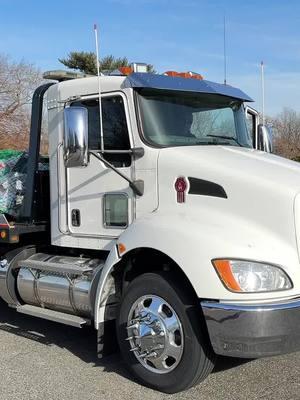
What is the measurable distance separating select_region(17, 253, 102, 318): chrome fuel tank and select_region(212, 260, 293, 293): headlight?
5.21 feet

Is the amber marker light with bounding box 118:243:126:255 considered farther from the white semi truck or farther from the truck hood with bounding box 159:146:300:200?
the truck hood with bounding box 159:146:300:200

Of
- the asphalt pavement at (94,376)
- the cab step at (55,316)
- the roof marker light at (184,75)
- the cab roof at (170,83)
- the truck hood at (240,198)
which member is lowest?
the asphalt pavement at (94,376)

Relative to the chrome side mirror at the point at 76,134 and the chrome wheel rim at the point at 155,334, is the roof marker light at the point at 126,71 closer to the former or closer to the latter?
the chrome side mirror at the point at 76,134

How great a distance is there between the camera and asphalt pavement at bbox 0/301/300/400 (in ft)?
14.6

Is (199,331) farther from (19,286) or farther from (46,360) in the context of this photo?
(19,286)

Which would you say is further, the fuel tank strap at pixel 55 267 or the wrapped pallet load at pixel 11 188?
the wrapped pallet load at pixel 11 188

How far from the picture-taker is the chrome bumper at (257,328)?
12.8ft

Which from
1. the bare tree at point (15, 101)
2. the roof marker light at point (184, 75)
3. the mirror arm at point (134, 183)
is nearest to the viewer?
the mirror arm at point (134, 183)

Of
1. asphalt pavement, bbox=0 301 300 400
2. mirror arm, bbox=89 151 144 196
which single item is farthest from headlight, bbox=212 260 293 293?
mirror arm, bbox=89 151 144 196

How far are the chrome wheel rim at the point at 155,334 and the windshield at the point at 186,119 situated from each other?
4.67ft

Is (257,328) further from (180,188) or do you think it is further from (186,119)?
(186,119)

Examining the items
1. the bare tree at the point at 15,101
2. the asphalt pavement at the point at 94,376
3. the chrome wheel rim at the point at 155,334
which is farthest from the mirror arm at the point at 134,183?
the bare tree at the point at 15,101

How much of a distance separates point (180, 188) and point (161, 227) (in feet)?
1.34

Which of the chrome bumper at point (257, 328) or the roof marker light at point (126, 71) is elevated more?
the roof marker light at point (126, 71)
